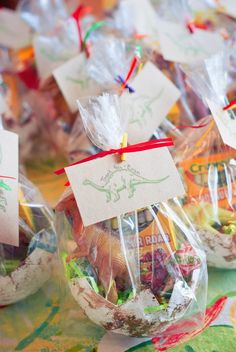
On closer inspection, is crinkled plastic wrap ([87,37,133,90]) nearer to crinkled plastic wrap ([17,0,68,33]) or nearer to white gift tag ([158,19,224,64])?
white gift tag ([158,19,224,64])

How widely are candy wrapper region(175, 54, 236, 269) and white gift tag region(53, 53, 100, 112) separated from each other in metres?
0.23

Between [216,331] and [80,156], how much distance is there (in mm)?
446

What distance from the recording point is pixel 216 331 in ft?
2.43

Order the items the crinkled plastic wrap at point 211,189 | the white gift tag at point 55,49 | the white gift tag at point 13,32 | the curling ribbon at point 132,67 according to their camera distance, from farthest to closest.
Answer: the white gift tag at point 13,32
the white gift tag at point 55,49
the curling ribbon at point 132,67
the crinkled plastic wrap at point 211,189

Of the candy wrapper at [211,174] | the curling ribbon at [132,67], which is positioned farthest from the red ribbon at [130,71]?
the candy wrapper at [211,174]

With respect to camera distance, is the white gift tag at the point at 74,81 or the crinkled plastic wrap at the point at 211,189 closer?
the crinkled plastic wrap at the point at 211,189

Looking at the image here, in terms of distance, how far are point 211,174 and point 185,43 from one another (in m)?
0.34

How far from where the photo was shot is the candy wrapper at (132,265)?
26.9 inches

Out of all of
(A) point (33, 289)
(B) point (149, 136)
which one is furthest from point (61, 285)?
(B) point (149, 136)

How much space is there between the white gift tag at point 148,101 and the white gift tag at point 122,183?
→ 14cm

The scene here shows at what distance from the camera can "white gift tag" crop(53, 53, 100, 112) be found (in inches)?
40.7

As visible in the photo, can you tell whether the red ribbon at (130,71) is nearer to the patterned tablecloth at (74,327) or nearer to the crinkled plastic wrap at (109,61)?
the crinkled plastic wrap at (109,61)

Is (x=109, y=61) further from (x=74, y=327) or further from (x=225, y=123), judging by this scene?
(x=74, y=327)

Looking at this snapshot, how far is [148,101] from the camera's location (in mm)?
923
